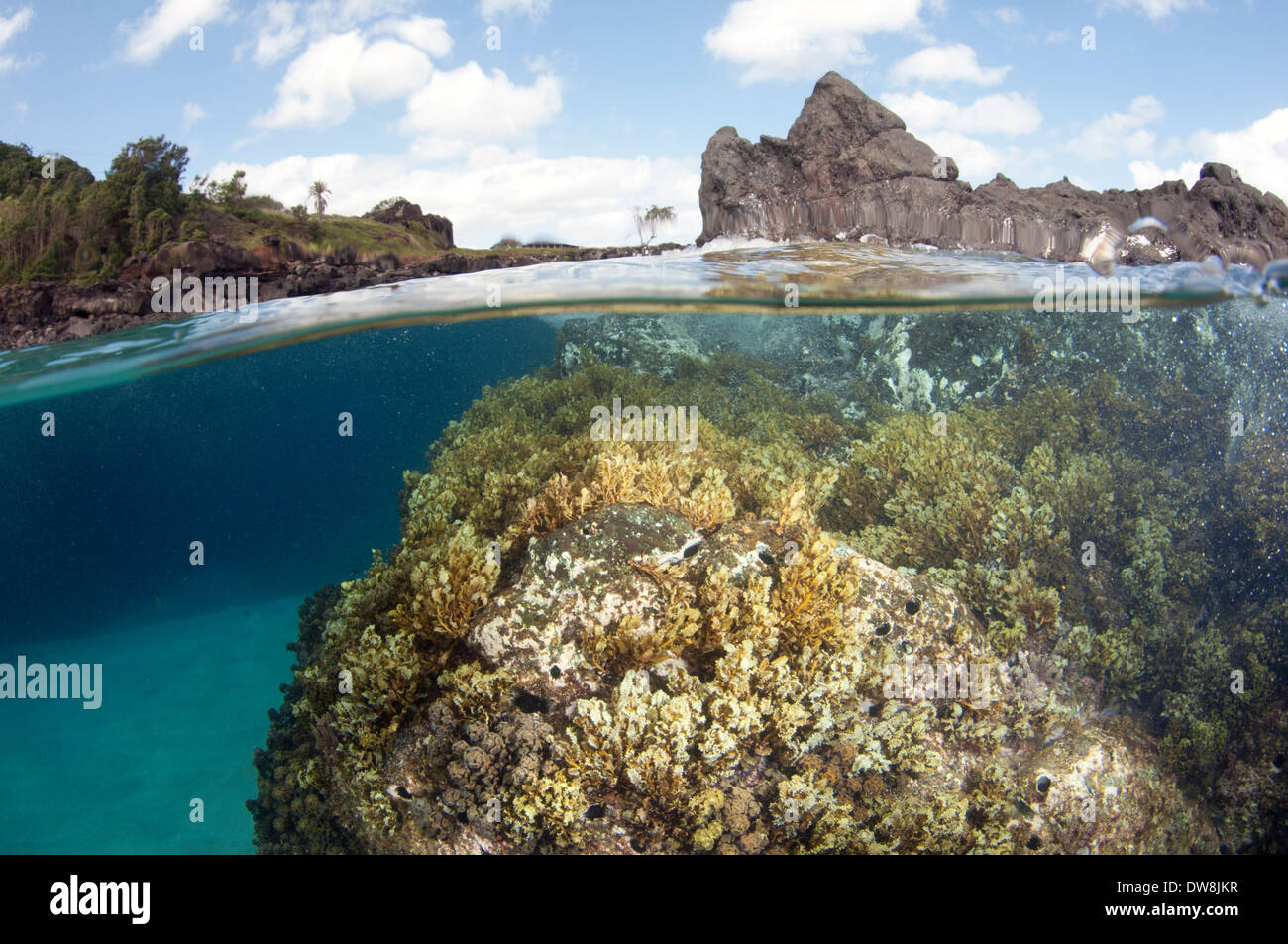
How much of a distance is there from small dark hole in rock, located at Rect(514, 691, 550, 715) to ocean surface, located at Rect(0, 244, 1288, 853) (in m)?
2.79

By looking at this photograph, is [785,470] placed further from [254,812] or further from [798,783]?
[254,812]

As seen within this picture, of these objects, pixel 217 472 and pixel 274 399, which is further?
pixel 217 472

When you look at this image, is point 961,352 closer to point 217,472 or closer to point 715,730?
point 715,730

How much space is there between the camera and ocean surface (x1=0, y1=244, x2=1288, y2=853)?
30.7 feet

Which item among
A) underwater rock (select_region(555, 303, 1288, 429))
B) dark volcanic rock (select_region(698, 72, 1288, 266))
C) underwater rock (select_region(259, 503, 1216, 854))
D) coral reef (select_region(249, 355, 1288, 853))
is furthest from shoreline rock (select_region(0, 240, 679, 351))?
underwater rock (select_region(259, 503, 1216, 854))

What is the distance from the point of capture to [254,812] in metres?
6.99

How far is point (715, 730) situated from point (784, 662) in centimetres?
81

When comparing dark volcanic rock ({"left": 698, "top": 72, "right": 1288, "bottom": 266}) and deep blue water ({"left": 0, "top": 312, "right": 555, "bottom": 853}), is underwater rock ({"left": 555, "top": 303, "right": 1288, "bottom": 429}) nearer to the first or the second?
dark volcanic rock ({"left": 698, "top": 72, "right": 1288, "bottom": 266})

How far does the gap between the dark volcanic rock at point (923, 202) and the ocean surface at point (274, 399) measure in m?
0.36

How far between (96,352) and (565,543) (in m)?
9.52

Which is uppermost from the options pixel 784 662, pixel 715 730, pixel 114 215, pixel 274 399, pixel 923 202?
pixel 923 202

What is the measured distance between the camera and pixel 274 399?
17859 millimetres

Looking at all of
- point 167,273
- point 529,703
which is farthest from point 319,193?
point 529,703
